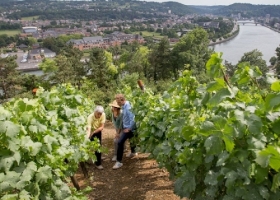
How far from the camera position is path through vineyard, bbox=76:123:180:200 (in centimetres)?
485

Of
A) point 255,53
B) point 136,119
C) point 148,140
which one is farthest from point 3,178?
point 255,53

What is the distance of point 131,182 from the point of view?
5430mm

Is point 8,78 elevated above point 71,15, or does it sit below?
above

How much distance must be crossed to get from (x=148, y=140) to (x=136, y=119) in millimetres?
1047

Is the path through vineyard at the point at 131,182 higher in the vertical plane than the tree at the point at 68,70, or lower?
higher

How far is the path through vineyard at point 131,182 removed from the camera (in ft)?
15.9

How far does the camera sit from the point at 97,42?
102 meters

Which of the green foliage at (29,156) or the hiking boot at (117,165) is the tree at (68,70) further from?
the green foliage at (29,156)

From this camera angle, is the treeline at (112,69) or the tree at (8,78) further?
the treeline at (112,69)

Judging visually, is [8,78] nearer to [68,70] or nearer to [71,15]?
[68,70]

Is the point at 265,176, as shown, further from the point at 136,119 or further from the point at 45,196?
the point at 136,119

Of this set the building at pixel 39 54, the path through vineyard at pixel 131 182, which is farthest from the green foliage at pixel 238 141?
the building at pixel 39 54

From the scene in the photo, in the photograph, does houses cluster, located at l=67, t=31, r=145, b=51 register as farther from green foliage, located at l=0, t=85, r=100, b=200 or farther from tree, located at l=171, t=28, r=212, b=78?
green foliage, located at l=0, t=85, r=100, b=200

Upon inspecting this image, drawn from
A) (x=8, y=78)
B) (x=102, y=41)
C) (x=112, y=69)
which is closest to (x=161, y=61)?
(x=112, y=69)
